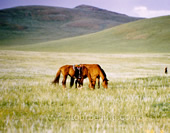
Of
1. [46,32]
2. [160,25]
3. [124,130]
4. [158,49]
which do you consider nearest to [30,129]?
[124,130]

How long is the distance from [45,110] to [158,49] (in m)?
80.1

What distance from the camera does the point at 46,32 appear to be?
6663 inches

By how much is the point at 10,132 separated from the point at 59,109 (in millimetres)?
1851

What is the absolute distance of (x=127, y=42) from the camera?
318 feet

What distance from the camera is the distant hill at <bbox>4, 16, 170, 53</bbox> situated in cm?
8411

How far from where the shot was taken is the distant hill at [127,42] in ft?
276

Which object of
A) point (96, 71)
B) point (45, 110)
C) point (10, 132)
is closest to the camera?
point (10, 132)

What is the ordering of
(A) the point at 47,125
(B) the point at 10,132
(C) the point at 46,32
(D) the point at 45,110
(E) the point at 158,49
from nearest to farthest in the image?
(B) the point at 10,132 → (A) the point at 47,125 → (D) the point at 45,110 → (E) the point at 158,49 → (C) the point at 46,32

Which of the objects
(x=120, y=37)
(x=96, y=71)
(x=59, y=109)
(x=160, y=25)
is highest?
(x=160, y=25)

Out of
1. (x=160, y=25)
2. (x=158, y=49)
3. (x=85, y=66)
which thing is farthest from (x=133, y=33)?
(x=85, y=66)

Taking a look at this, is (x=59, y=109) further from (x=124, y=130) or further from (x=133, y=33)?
(x=133, y=33)

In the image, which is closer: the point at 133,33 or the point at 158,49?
the point at 158,49

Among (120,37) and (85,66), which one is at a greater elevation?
(120,37)

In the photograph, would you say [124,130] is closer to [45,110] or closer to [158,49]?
[45,110]
